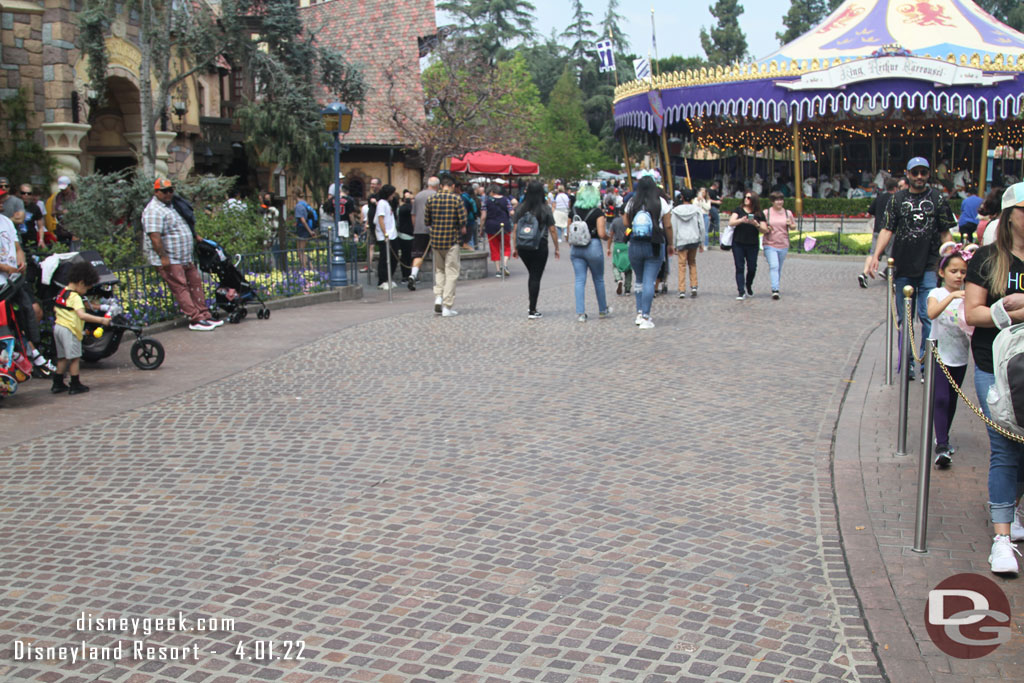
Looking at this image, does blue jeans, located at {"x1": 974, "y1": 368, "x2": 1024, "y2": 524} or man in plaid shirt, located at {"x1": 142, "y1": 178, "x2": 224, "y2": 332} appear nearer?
blue jeans, located at {"x1": 974, "y1": 368, "x2": 1024, "y2": 524}

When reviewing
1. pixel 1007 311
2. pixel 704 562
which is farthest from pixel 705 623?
pixel 1007 311

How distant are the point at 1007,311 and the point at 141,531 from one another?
4.40m

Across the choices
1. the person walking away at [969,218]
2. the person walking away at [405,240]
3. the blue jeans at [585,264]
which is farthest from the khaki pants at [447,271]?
the person walking away at [969,218]

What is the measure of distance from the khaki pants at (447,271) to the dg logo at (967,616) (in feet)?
Result: 31.0

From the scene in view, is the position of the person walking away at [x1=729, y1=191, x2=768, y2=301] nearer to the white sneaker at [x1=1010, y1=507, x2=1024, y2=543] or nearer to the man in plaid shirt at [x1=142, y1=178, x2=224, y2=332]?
the man in plaid shirt at [x1=142, y1=178, x2=224, y2=332]

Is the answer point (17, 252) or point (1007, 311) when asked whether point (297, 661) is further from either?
point (17, 252)

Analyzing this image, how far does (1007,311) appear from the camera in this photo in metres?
4.48

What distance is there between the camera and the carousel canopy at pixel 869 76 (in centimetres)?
2589

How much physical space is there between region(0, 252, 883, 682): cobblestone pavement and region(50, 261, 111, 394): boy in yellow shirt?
0.90ft

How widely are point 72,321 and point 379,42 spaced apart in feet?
96.3

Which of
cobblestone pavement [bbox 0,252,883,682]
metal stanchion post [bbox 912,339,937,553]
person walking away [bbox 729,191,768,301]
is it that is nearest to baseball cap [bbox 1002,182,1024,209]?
metal stanchion post [bbox 912,339,937,553]

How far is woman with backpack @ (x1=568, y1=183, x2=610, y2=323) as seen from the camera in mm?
12086

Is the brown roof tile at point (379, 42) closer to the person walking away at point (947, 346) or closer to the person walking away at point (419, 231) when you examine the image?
the person walking away at point (419, 231)

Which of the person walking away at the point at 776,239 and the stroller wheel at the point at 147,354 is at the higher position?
the person walking away at the point at 776,239
